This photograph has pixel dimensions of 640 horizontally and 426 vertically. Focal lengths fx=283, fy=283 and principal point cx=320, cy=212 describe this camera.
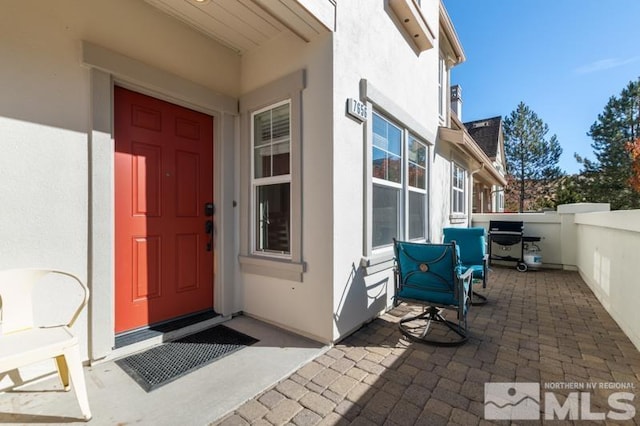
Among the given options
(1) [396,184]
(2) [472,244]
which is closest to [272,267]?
(1) [396,184]

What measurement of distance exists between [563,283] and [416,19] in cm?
550

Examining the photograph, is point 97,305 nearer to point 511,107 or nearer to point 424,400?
point 424,400

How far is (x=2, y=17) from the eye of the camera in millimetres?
1982

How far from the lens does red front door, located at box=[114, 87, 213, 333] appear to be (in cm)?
268

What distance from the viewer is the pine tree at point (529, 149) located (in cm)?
2350

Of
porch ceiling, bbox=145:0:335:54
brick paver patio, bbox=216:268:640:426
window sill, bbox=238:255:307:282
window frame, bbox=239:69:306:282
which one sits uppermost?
porch ceiling, bbox=145:0:335:54

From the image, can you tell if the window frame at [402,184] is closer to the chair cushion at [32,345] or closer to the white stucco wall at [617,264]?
the white stucco wall at [617,264]

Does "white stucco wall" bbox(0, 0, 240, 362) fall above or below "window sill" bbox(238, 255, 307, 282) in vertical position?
above

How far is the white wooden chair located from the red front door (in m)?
0.72

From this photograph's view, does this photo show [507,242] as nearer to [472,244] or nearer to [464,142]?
[464,142]

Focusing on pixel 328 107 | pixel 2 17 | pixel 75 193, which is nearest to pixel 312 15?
pixel 328 107

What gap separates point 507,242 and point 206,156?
7.05 metres

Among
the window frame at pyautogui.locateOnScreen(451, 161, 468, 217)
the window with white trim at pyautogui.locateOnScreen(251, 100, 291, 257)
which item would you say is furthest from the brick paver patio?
the window frame at pyautogui.locateOnScreen(451, 161, 468, 217)

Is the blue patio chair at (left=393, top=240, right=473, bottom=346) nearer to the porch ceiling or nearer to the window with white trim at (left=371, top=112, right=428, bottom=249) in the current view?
the window with white trim at (left=371, top=112, right=428, bottom=249)
